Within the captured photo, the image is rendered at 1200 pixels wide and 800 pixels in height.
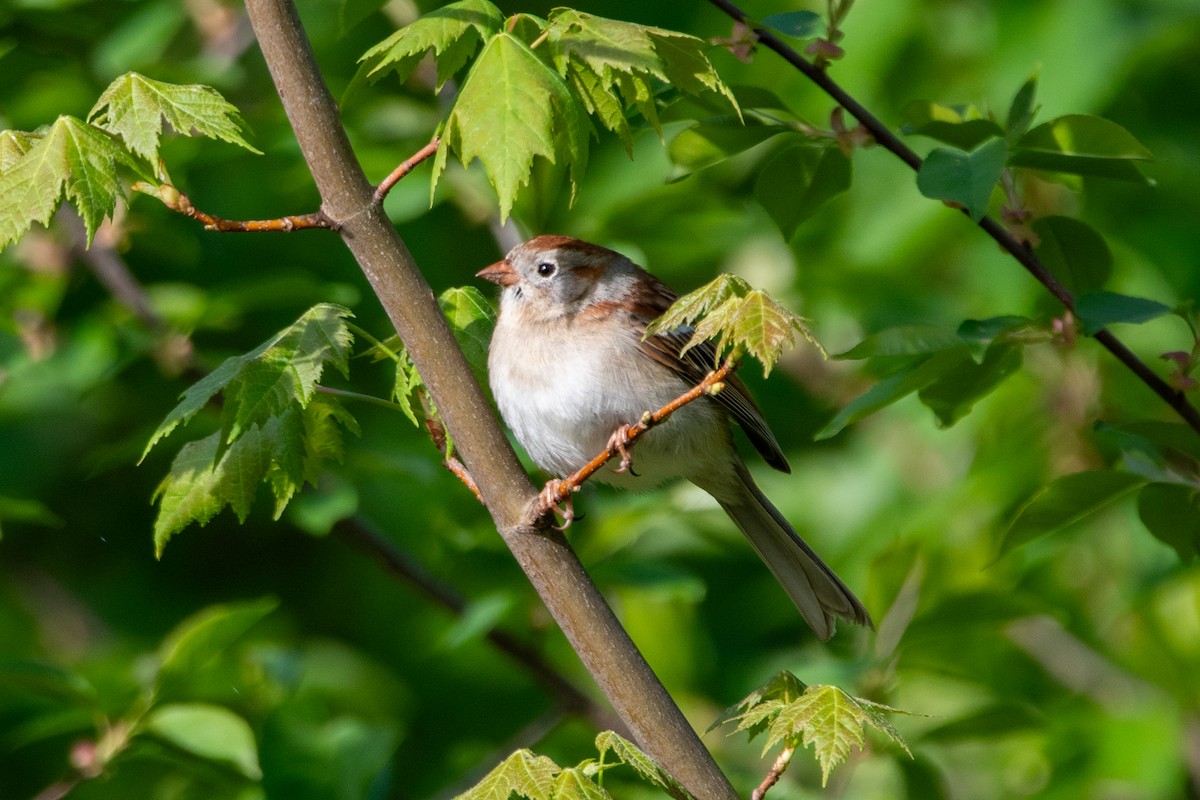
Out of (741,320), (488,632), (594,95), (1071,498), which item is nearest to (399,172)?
(594,95)

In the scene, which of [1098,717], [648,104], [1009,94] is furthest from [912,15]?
[648,104]

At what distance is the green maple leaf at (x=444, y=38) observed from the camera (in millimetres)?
1834

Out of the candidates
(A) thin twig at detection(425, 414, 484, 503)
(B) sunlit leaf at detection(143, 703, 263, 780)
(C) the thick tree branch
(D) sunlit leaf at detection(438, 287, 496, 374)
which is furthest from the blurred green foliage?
(A) thin twig at detection(425, 414, 484, 503)

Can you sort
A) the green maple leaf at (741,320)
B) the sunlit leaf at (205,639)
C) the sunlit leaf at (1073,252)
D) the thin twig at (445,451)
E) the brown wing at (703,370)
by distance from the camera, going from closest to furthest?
the green maple leaf at (741,320) → the thin twig at (445,451) → the sunlit leaf at (1073,252) → the sunlit leaf at (205,639) → the brown wing at (703,370)

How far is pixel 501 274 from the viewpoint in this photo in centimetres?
350

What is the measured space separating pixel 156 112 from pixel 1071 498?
1.50 m

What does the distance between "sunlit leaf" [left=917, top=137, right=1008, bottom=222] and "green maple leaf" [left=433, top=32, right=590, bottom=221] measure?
58cm

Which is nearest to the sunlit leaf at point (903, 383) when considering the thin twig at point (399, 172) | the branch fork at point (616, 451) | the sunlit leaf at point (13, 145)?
the branch fork at point (616, 451)

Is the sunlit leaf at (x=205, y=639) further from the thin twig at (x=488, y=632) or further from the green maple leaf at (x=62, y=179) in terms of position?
the green maple leaf at (x=62, y=179)

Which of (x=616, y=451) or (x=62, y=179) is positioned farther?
(x=616, y=451)

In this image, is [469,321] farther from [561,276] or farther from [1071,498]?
[561,276]

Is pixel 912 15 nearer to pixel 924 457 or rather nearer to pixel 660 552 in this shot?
pixel 924 457

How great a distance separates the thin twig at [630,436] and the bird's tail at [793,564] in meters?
1.31

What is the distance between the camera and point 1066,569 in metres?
4.48
